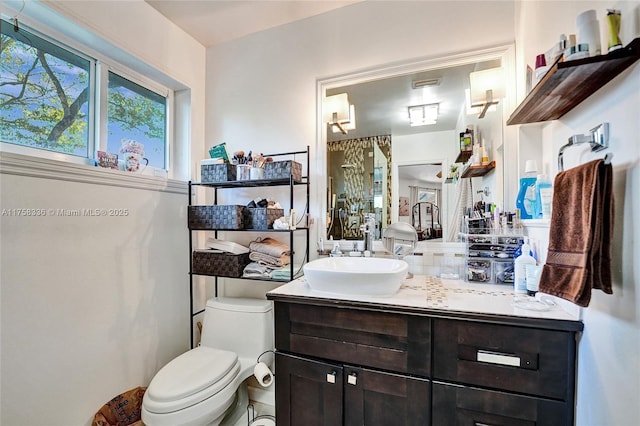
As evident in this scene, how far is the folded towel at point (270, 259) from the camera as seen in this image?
5.63ft

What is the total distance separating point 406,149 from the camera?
166cm

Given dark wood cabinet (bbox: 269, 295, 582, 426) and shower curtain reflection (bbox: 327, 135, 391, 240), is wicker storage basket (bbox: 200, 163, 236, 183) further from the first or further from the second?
dark wood cabinet (bbox: 269, 295, 582, 426)

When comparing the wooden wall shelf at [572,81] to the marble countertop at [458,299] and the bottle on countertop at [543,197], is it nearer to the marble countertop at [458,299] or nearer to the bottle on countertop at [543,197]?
the bottle on countertop at [543,197]

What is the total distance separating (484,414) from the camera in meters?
0.98

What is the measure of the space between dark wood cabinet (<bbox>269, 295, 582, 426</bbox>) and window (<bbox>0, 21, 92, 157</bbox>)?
4.62 feet

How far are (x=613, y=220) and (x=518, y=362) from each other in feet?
1.77

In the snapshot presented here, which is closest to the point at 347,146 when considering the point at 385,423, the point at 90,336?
the point at 385,423

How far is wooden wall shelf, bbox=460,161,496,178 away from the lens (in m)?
1.49

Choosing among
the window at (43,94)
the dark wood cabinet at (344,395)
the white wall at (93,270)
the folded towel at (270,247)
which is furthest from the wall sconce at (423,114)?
the window at (43,94)

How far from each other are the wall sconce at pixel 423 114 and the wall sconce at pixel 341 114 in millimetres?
343

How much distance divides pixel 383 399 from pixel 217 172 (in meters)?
1.48

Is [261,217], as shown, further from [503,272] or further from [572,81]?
[572,81]

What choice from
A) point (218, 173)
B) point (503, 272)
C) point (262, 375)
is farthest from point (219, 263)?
point (503, 272)

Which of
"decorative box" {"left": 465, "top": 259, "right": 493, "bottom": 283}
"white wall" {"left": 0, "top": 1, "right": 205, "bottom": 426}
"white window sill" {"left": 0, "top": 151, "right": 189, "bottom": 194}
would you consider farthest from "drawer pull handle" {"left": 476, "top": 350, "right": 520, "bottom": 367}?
"white window sill" {"left": 0, "top": 151, "right": 189, "bottom": 194}
